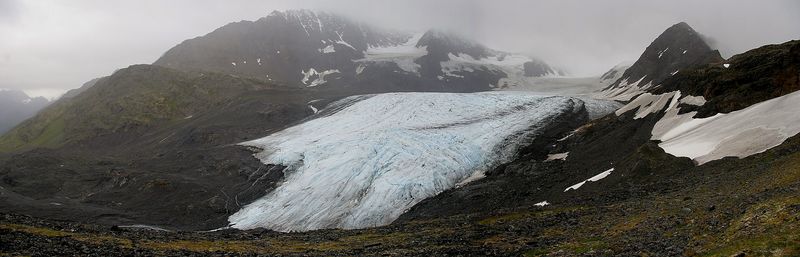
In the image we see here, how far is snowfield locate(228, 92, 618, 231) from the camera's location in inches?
1892

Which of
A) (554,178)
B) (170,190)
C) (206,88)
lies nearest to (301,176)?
(170,190)

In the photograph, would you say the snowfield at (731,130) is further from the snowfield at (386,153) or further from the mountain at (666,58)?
the mountain at (666,58)

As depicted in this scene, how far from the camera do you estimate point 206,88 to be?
148 meters

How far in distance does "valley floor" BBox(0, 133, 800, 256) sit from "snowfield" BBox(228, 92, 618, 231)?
1619 cm

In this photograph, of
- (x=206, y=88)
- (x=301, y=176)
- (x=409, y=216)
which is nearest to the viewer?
(x=409, y=216)

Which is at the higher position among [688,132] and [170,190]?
[688,132]

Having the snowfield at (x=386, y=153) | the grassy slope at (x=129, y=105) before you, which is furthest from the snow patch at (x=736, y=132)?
the grassy slope at (x=129, y=105)

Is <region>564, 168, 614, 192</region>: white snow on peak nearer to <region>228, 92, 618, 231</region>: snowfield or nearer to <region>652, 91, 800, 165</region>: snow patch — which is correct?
<region>652, 91, 800, 165</region>: snow patch

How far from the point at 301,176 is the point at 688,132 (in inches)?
1398

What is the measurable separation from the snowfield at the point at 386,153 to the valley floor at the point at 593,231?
16.2 meters

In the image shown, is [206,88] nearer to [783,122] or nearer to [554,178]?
[554,178]

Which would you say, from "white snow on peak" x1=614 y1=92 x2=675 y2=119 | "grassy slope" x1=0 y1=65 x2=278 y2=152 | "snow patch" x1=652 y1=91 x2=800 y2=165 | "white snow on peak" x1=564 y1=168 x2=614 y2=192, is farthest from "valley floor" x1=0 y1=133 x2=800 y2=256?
"grassy slope" x1=0 y1=65 x2=278 y2=152

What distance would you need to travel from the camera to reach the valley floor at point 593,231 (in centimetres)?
1514

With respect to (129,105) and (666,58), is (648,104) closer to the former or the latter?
(666,58)
